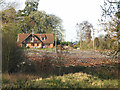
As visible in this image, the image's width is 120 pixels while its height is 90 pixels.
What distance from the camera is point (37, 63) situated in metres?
9.91

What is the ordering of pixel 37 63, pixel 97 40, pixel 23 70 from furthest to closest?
pixel 97 40
pixel 37 63
pixel 23 70

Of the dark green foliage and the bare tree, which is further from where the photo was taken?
the bare tree

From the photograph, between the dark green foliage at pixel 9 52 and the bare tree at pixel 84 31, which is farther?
the bare tree at pixel 84 31

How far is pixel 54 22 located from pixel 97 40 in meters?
7.62

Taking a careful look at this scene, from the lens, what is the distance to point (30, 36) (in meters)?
19.9

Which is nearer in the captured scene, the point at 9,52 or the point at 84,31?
the point at 9,52

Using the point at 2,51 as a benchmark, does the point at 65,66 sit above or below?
below

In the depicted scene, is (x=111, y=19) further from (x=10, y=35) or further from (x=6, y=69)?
(x=6, y=69)

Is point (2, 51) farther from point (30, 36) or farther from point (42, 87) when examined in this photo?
point (30, 36)

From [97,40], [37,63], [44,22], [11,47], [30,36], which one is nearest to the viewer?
[11,47]

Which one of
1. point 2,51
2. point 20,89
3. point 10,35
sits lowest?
point 20,89

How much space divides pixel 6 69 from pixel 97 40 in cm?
1966

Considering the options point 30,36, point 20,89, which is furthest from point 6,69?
point 30,36

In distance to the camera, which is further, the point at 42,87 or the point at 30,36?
the point at 30,36
